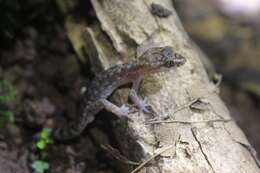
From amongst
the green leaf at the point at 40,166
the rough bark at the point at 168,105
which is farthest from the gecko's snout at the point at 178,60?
the green leaf at the point at 40,166

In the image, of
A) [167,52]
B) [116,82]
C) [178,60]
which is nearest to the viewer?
[178,60]

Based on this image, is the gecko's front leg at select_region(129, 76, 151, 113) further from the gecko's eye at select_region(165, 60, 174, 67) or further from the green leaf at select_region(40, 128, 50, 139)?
the green leaf at select_region(40, 128, 50, 139)

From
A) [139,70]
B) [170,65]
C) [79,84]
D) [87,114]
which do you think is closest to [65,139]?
[87,114]

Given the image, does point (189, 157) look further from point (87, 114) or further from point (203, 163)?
point (87, 114)

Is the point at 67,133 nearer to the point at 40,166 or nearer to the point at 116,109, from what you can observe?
the point at 40,166

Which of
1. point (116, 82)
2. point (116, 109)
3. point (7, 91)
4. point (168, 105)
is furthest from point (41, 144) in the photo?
point (168, 105)

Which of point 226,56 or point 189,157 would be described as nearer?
point 189,157

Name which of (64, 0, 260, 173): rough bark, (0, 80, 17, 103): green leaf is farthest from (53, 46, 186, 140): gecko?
(0, 80, 17, 103): green leaf
